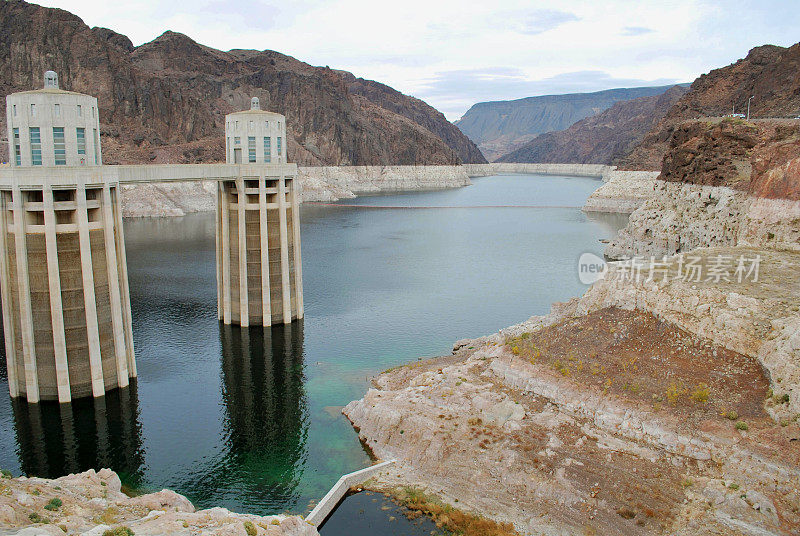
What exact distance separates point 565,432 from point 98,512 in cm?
1689

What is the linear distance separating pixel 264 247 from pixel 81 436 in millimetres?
18258

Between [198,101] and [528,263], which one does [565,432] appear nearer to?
[528,263]

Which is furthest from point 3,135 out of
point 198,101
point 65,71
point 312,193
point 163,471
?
point 163,471

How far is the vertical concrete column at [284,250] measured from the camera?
45.6 metres

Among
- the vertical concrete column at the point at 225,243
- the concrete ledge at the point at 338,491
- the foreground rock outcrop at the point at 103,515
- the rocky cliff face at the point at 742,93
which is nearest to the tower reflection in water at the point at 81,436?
the foreground rock outcrop at the point at 103,515

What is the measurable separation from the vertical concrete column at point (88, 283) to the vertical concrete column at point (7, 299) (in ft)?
11.0

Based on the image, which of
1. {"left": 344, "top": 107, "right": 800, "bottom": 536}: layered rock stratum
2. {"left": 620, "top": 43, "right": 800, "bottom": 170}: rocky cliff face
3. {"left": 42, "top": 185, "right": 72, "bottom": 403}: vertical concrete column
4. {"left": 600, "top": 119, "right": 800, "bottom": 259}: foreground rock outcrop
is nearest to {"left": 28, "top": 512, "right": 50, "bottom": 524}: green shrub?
{"left": 344, "top": 107, "right": 800, "bottom": 536}: layered rock stratum

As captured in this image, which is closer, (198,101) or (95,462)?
(95,462)

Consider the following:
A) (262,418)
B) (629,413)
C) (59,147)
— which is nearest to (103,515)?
(262,418)

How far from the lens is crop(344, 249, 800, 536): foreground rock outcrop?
848 inches

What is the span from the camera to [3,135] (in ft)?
400

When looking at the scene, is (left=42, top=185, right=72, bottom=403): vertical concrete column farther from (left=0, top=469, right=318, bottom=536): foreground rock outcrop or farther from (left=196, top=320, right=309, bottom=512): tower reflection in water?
(left=0, top=469, right=318, bottom=536): foreground rock outcrop

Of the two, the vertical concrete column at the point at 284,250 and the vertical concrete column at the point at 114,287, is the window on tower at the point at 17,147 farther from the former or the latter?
the vertical concrete column at the point at 284,250

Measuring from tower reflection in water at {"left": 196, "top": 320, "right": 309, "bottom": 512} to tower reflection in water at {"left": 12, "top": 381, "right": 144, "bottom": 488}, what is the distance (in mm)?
4019
